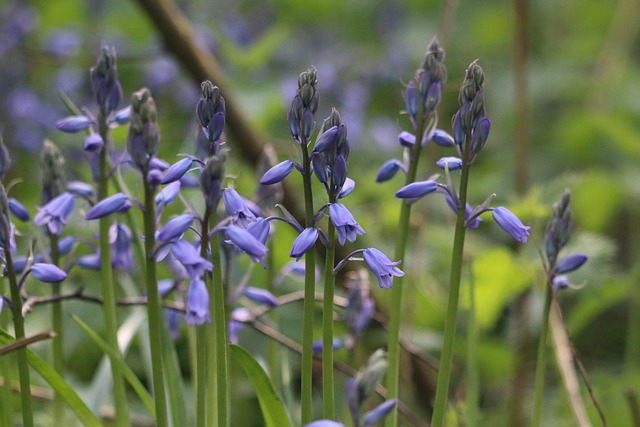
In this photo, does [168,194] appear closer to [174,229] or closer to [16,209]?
[174,229]

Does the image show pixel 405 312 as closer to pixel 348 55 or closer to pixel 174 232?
pixel 174 232

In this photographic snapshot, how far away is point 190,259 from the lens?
1235mm

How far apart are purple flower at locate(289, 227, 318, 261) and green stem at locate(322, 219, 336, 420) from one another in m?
0.05

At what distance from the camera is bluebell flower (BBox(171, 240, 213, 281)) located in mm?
1236

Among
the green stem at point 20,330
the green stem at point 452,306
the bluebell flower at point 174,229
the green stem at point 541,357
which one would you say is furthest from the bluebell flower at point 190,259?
the green stem at point 541,357

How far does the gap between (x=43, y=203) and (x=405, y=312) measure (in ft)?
6.17

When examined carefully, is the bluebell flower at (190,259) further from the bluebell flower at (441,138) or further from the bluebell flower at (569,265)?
the bluebell flower at (569,265)

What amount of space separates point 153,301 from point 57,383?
0.31 metres

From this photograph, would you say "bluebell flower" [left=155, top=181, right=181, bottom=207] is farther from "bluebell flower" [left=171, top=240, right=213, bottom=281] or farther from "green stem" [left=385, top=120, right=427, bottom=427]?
"green stem" [left=385, top=120, right=427, bottom=427]

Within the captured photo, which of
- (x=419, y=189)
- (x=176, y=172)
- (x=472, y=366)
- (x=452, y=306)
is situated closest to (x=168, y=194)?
(x=176, y=172)

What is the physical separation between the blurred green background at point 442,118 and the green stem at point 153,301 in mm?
1300

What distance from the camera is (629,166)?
471 cm

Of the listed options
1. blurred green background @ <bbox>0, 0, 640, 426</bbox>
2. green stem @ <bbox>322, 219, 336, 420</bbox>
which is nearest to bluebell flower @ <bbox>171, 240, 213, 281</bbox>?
green stem @ <bbox>322, 219, 336, 420</bbox>

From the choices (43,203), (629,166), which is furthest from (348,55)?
(43,203)
